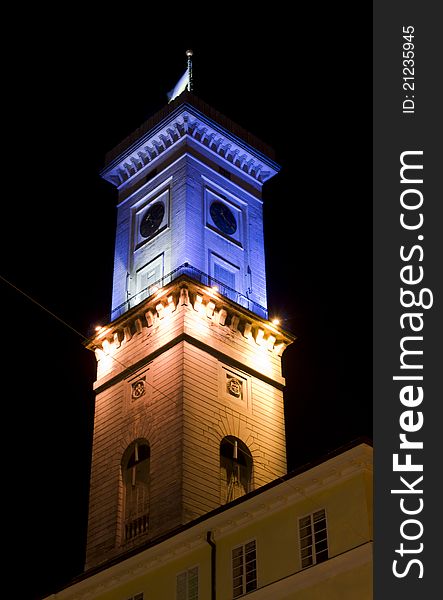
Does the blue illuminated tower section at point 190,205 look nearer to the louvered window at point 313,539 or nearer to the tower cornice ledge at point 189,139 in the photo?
the tower cornice ledge at point 189,139

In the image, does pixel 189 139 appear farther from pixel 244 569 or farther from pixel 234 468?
pixel 244 569

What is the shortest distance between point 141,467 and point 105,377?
6.68 metres

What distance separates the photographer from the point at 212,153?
210ft

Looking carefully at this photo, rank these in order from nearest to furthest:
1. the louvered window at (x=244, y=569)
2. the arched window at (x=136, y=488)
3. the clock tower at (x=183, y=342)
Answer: the louvered window at (x=244, y=569) → the arched window at (x=136, y=488) → the clock tower at (x=183, y=342)

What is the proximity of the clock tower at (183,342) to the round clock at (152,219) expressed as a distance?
0.11 meters

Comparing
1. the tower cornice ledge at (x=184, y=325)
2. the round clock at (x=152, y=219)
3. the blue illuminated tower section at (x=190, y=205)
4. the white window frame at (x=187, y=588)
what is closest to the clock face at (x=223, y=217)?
the blue illuminated tower section at (x=190, y=205)

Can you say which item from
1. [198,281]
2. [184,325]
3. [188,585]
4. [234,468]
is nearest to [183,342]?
[184,325]

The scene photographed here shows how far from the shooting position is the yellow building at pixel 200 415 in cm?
3338

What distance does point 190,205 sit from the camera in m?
59.6

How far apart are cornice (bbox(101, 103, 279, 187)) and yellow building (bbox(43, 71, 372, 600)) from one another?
0.09 m

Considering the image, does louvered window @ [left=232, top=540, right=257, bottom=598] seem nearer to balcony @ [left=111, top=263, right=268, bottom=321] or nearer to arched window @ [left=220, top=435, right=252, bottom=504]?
arched window @ [left=220, top=435, right=252, bottom=504]

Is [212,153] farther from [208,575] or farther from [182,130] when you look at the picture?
[208,575]

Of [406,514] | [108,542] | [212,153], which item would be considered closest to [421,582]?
[406,514]

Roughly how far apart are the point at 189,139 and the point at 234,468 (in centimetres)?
2144
